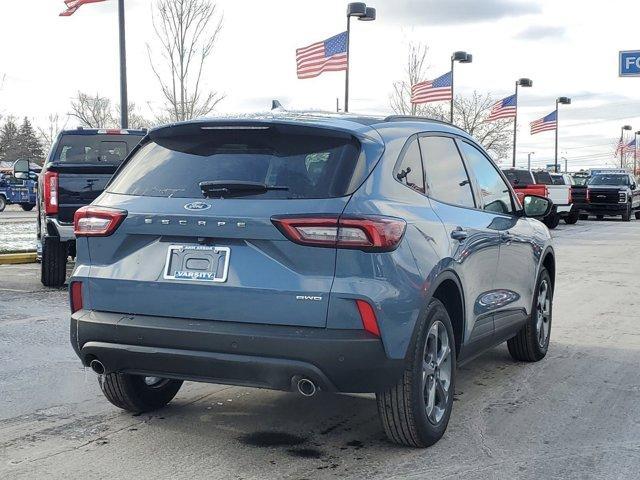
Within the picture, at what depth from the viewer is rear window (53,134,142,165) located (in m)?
11.4

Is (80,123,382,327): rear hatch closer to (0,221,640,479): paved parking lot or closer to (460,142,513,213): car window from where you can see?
(0,221,640,479): paved parking lot

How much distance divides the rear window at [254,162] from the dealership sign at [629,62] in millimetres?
29490

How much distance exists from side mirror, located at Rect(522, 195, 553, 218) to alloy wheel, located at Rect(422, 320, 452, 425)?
2192mm

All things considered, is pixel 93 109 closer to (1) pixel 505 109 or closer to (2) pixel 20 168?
(1) pixel 505 109

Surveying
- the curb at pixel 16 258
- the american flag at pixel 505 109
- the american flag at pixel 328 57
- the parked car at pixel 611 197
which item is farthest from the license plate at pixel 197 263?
the american flag at pixel 505 109

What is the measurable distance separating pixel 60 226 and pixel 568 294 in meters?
6.23

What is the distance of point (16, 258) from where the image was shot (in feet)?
44.6

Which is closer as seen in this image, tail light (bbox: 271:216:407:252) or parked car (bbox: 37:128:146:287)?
tail light (bbox: 271:216:407:252)

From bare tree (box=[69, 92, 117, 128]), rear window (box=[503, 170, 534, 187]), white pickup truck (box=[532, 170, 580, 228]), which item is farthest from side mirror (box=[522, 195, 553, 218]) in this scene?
bare tree (box=[69, 92, 117, 128])

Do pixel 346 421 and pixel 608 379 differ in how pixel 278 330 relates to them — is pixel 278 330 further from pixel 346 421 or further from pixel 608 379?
pixel 608 379

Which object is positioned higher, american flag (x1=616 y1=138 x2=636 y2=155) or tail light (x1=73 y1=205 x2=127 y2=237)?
american flag (x1=616 y1=138 x2=636 y2=155)

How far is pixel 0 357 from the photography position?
681cm

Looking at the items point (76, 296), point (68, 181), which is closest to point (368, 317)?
point (76, 296)

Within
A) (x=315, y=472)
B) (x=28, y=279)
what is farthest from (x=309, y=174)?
(x=28, y=279)
